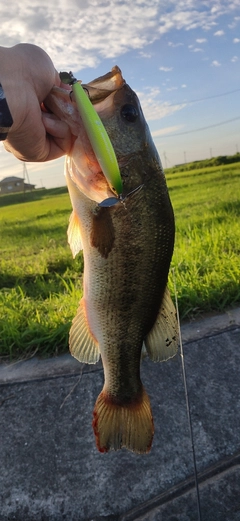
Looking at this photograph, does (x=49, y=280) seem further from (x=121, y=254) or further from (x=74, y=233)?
(x=121, y=254)

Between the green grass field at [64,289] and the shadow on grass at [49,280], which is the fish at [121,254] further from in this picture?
the shadow on grass at [49,280]

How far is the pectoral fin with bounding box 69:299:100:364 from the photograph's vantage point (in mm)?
2334

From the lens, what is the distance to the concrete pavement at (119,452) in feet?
8.64

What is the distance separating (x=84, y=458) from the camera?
2.92 meters

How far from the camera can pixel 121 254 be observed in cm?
204

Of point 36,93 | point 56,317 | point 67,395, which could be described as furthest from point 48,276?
point 36,93

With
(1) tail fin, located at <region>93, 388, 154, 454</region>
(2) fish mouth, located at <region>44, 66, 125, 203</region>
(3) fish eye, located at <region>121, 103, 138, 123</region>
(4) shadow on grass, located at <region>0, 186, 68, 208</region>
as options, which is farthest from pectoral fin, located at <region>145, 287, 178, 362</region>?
(4) shadow on grass, located at <region>0, 186, 68, 208</region>

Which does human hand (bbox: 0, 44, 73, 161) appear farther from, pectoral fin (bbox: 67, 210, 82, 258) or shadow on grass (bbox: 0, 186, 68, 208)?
shadow on grass (bbox: 0, 186, 68, 208)

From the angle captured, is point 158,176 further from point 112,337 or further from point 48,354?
point 48,354

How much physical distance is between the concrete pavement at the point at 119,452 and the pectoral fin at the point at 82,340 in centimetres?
96

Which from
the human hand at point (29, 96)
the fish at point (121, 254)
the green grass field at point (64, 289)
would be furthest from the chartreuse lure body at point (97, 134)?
the green grass field at point (64, 289)

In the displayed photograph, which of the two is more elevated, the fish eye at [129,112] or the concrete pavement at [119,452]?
the fish eye at [129,112]

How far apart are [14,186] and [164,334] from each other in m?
35.6

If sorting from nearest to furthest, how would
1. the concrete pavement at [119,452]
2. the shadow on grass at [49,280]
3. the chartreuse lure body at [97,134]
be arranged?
the chartreuse lure body at [97,134]
the concrete pavement at [119,452]
the shadow on grass at [49,280]
